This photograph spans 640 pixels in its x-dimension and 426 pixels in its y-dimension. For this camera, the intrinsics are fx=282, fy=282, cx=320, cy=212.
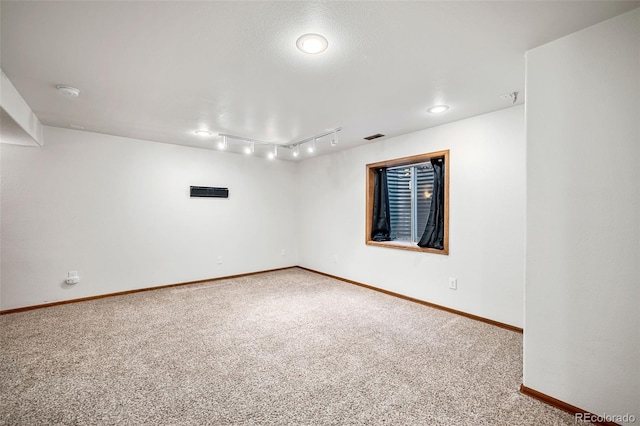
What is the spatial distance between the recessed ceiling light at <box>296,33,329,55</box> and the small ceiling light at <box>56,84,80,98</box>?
2170 mm

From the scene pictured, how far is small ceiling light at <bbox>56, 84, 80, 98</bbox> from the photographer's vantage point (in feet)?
8.09

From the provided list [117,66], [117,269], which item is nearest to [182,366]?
[117,66]

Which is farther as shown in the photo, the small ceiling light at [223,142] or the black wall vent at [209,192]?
the black wall vent at [209,192]

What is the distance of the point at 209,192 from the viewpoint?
196 inches

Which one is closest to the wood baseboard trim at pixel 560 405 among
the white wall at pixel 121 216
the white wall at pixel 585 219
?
the white wall at pixel 585 219

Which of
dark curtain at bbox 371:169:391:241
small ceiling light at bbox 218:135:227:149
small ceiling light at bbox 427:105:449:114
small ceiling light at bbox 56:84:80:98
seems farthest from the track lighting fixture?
small ceiling light at bbox 56:84:80:98

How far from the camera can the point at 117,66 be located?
2.12 meters

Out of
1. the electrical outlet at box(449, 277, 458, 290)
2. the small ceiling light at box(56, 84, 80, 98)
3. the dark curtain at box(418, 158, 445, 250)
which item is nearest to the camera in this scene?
the small ceiling light at box(56, 84, 80, 98)

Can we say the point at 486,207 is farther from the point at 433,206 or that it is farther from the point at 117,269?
the point at 117,269

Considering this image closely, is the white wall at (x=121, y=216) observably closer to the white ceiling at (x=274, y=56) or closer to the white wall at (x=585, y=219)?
the white ceiling at (x=274, y=56)

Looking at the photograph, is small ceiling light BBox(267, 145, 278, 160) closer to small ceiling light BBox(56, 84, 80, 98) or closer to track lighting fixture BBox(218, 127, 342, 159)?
track lighting fixture BBox(218, 127, 342, 159)

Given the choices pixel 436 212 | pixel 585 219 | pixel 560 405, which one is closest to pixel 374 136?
pixel 436 212

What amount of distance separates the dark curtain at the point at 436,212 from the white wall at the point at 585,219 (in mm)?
1760

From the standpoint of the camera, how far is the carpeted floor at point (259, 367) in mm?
1728
